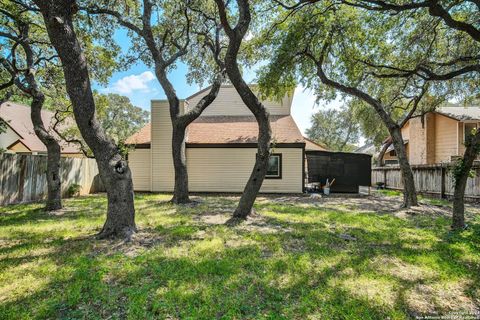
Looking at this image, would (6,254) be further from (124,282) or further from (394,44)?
(394,44)

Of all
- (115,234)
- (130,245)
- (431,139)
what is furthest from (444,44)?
(115,234)

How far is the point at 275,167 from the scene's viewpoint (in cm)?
1303

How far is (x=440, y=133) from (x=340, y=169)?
33.9ft

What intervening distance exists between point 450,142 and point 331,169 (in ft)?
33.2

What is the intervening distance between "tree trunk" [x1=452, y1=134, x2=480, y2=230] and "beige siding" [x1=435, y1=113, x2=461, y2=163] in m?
13.4

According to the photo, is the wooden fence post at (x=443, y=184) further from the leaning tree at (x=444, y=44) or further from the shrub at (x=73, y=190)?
the shrub at (x=73, y=190)

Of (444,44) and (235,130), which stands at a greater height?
(444,44)

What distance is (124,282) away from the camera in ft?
10.8

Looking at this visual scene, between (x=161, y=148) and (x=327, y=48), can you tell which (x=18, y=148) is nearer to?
(x=161, y=148)

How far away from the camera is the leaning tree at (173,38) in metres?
9.02

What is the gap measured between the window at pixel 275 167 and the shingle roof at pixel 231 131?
0.84 meters

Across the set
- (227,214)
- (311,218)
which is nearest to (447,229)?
(311,218)

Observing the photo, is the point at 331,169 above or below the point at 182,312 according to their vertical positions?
above

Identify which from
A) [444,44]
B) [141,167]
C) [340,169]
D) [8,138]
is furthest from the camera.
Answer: [8,138]
